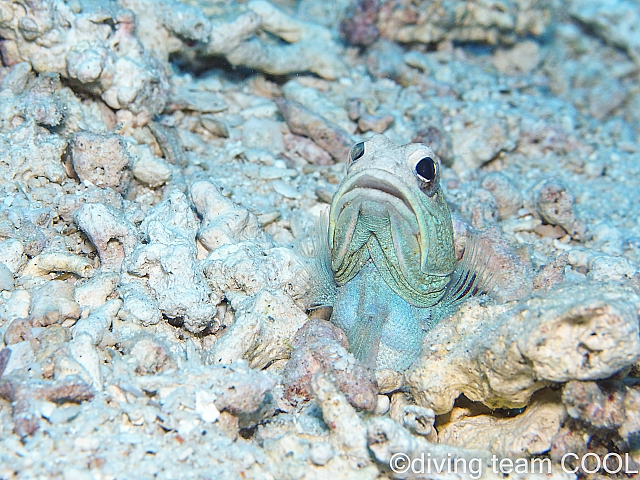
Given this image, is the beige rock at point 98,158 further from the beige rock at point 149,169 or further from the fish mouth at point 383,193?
the fish mouth at point 383,193

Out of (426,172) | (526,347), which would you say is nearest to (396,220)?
(426,172)

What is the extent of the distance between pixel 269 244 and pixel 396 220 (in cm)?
132

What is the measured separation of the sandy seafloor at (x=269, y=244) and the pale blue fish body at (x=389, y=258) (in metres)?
0.24

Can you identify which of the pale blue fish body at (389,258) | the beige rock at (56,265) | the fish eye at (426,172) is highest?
the fish eye at (426,172)

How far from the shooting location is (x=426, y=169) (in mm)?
3098

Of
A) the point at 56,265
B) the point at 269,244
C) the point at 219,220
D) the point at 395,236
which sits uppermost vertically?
the point at 395,236

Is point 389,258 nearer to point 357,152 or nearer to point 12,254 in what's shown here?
point 357,152

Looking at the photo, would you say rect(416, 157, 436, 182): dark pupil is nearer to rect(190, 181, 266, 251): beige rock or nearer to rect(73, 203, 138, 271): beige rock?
rect(190, 181, 266, 251): beige rock

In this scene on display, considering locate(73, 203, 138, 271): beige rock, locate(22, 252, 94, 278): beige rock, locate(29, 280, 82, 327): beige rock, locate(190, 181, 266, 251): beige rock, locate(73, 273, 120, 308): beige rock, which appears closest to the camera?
locate(29, 280, 82, 327): beige rock

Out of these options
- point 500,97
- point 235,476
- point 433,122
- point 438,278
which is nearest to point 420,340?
point 438,278

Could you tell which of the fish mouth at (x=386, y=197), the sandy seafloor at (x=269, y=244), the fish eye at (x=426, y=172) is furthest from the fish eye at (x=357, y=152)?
the sandy seafloor at (x=269, y=244)

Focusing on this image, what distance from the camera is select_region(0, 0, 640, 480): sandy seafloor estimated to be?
2389 mm

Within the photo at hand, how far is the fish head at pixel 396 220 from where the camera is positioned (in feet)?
10.0

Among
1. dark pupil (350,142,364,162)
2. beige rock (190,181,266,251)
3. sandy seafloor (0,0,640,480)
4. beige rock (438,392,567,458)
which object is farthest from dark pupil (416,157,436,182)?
beige rock (190,181,266,251)
